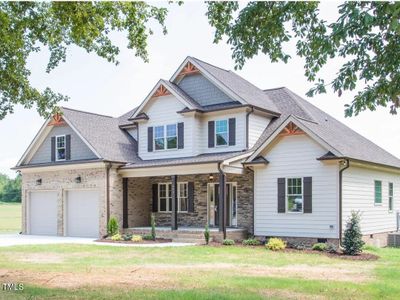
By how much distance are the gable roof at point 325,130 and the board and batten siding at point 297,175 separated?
71 centimetres

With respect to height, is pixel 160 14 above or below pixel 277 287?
above

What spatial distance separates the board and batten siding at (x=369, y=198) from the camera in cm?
2005

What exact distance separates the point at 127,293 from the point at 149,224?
1675 centimetres

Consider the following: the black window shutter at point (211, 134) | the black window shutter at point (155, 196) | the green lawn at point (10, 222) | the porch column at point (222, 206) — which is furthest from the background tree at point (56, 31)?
the green lawn at point (10, 222)

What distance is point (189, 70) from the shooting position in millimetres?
25344

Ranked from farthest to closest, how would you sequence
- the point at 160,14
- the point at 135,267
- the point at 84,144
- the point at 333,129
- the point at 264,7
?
the point at 84,144 < the point at 333,129 < the point at 135,267 < the point at 160,14 < the point at 264,7

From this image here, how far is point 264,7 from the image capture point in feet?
33.7

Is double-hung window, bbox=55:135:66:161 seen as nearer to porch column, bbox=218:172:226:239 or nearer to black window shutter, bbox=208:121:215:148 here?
black window shutter, bbox=208:121:215:148

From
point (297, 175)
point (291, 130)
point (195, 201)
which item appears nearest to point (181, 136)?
point (195, 201)

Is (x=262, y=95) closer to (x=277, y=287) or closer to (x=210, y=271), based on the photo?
(x=210, y=271)

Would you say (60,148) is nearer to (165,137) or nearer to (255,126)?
(165,137)

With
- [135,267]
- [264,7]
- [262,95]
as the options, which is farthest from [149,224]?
[264,7]

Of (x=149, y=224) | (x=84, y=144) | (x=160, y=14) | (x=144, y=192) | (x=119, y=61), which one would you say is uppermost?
(x=160, y=14)

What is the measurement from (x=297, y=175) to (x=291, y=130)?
5.89 ft
